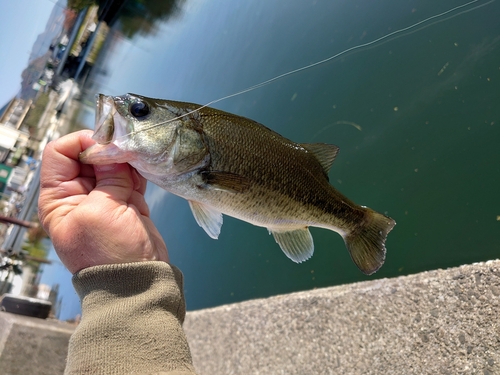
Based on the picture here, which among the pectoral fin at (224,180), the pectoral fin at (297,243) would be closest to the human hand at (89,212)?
the pectoral fin at (224,180)

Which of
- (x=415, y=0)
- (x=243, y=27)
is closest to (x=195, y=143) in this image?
(x=415, y=0)

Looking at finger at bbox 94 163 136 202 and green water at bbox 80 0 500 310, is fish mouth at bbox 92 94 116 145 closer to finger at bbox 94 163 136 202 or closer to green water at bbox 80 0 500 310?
finger at bbox 94 163 136 202

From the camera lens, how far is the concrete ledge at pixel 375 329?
2.47 m

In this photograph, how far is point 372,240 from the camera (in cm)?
216

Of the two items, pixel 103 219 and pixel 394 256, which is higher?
pixel 103 219

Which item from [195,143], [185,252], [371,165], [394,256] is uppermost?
[195,143]

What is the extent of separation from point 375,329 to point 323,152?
166 cm

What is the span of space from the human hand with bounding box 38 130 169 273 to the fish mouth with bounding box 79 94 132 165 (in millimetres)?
83

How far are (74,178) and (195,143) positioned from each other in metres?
0.64

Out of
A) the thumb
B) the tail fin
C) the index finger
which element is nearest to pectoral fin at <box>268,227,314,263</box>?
the tail fin

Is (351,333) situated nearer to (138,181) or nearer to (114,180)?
(138,181)

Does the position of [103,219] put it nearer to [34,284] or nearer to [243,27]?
[243,27]

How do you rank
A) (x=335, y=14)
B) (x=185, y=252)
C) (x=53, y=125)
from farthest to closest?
(x=53, y=125)
(x=185, y=252)
(x=335, y=14)

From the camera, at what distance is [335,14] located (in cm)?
632
